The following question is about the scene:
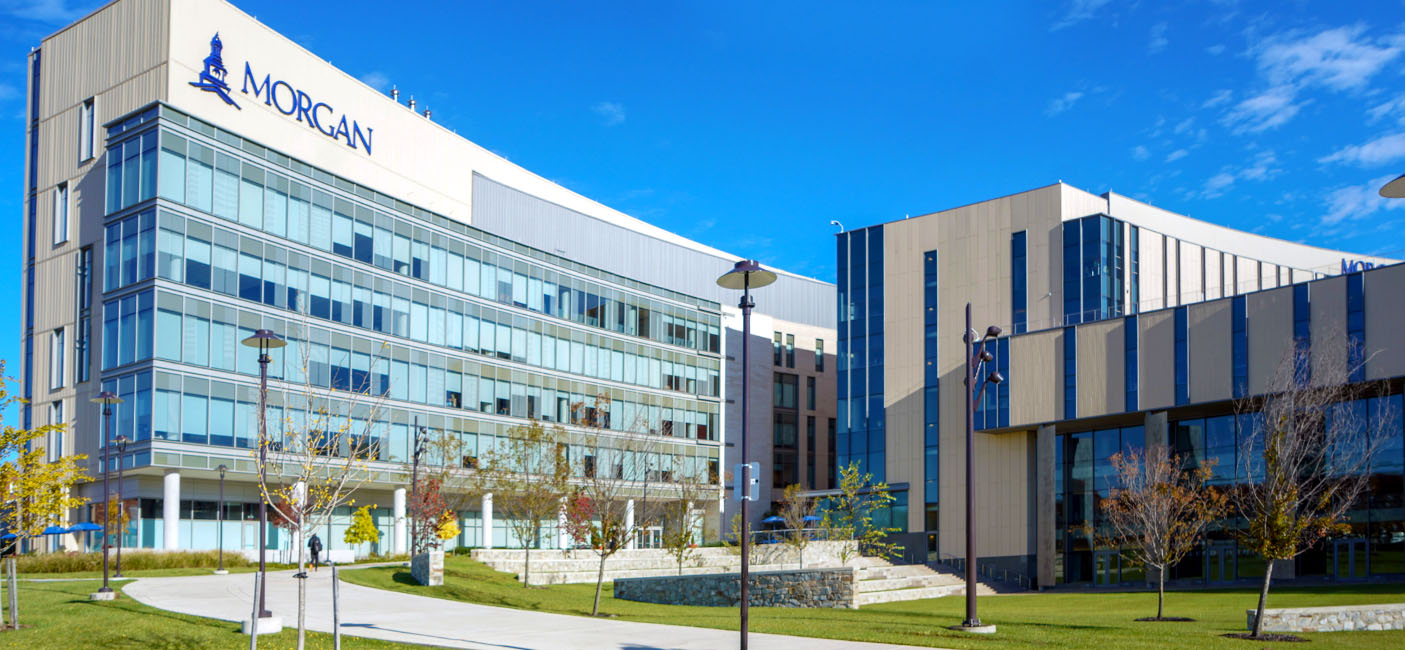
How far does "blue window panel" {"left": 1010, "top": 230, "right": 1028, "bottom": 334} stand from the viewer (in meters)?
56.8

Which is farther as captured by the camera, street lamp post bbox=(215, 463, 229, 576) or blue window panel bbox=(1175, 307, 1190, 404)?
street lamp post bbox=(215, 463, 229, 576)

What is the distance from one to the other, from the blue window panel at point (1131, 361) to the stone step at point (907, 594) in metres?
10.6

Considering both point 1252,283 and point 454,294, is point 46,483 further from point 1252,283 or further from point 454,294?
point 1252,283

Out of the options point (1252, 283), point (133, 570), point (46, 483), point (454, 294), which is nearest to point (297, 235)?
point (454, 294)

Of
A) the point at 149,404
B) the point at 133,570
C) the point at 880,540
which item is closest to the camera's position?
the point at 133,570

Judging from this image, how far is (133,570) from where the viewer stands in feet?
146

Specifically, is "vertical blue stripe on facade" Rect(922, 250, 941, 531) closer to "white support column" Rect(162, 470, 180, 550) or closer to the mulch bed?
"white support column" Rect(162, 470, 180, 550)

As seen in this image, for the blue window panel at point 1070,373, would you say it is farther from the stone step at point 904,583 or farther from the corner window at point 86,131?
the corner window at point 86,131

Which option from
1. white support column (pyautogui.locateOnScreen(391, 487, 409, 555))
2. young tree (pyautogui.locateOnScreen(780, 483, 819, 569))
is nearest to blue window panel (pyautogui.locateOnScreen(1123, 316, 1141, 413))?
young tree (pyautogui.locateOnScreen(780, 483, 819, 569))

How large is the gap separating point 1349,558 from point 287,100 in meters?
52.2

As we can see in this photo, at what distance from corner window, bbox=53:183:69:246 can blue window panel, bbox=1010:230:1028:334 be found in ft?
153

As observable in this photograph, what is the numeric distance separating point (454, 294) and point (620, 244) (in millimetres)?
16657

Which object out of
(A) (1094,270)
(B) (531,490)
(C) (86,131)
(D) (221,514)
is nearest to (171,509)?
(D) (221,514)

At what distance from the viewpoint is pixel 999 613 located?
32.6 metres
